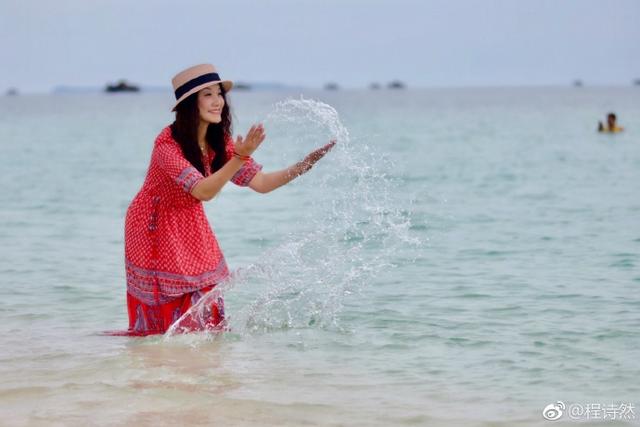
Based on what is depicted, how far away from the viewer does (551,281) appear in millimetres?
9250

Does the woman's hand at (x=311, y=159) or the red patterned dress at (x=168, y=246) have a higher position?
the woman's hand at (x=311, y=159)

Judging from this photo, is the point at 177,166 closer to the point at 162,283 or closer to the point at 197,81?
the point at 197,81

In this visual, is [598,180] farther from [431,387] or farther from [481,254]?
[431,387]

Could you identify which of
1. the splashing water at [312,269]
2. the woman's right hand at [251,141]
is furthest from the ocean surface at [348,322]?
the woman's right hand at [251,141]

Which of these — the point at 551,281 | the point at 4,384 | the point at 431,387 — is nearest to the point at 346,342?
the point at 431,387

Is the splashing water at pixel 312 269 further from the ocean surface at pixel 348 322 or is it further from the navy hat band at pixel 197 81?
the navy hat band at pixel 197 81

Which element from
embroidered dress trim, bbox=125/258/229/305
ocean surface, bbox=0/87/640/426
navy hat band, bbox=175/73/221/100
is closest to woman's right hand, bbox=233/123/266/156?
ocean surface, bbox=0/87/640/426

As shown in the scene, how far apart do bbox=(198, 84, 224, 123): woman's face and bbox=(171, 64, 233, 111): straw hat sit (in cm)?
5

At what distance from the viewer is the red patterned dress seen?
6016mm

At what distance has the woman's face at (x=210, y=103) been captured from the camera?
5922mm

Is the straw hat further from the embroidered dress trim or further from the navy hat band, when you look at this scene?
the embroidered dress trim

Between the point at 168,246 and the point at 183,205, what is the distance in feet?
0.80

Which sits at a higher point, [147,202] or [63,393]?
[147,202]

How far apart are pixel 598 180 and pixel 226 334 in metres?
15.3
